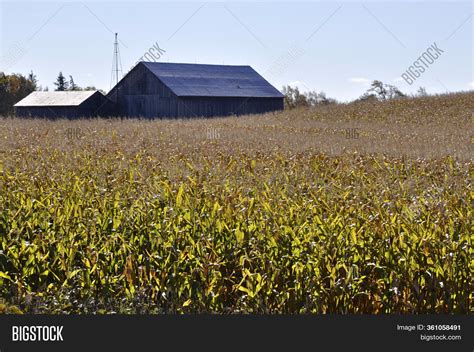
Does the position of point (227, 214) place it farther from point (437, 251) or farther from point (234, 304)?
point (437, 251)

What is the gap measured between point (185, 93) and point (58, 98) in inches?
425

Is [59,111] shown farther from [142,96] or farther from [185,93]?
[185,93]

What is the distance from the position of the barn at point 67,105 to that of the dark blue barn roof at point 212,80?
5013 millimetres

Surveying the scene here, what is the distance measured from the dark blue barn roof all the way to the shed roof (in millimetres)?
5767

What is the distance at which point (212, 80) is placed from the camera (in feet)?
181

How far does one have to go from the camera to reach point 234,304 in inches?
234

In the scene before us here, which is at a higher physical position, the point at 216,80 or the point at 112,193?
the point at 216,80

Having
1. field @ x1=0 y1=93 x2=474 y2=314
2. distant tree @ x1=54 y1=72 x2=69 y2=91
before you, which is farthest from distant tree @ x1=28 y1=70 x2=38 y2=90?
field @ x1=0 y1=93 x2=474 y2=314

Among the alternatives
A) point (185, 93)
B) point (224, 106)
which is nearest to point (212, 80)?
point (224, 106)

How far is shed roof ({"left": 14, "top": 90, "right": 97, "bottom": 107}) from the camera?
50.9 m

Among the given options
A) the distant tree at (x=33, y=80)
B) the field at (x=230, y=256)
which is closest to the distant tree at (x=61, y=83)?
the distant tree at (x=33, y=80)

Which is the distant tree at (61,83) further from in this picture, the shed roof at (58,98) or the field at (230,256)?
the field at (230,256)

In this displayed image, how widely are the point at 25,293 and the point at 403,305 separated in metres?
3.42

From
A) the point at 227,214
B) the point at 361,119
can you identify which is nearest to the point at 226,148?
the point at 227,214
